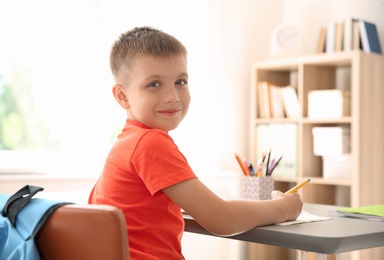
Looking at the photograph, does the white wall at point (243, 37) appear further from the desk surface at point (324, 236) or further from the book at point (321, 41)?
the desk surface at point (324, 236)

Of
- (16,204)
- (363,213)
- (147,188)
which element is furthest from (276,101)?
(16,204)

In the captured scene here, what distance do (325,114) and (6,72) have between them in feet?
6.42

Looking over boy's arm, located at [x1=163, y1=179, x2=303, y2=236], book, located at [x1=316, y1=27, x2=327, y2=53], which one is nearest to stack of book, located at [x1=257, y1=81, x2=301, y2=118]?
book, located at [x1=316, y1=27, x2=327, y2=53]

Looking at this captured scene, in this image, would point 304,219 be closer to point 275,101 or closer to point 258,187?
point 258,187

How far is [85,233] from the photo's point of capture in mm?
1027

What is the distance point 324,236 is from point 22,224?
0.63 m

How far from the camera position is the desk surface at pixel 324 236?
4.30 ft

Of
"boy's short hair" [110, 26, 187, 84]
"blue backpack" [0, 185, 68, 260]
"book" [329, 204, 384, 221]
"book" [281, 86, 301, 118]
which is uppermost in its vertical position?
"boy's short hair" [110, 26, 187, 84]

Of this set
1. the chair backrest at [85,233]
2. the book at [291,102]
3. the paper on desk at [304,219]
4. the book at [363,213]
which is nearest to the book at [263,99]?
the book at [291,102]

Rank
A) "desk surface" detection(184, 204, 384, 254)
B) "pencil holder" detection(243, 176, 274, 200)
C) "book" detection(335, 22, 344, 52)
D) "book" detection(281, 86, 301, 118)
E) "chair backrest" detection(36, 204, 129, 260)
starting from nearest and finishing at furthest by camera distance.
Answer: "chair backrest" detection(36, 204, 129, 260) < "desk surface" detection(184, 204, 384, 254) < "pencil holder" detection(243, 176, 274, 200) < "book" detection(335, 22, 344, 52) < "book" detection(281, 86, 301, 118)

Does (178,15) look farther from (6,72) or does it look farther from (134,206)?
(134,206)

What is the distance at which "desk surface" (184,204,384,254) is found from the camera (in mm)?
1311

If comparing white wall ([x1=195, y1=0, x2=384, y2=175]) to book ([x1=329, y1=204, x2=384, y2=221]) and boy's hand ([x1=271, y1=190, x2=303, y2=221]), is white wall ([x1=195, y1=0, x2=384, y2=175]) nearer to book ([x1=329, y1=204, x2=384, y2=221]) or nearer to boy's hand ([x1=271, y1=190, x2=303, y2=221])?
book ([x1=329, y1=204, x2=384, y2=221])

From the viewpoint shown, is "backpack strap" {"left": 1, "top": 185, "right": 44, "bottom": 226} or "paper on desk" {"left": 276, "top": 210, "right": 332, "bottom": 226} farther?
"paper on desk" {"left": 276, "top": 210, "right": 332, "bottom": 226}
